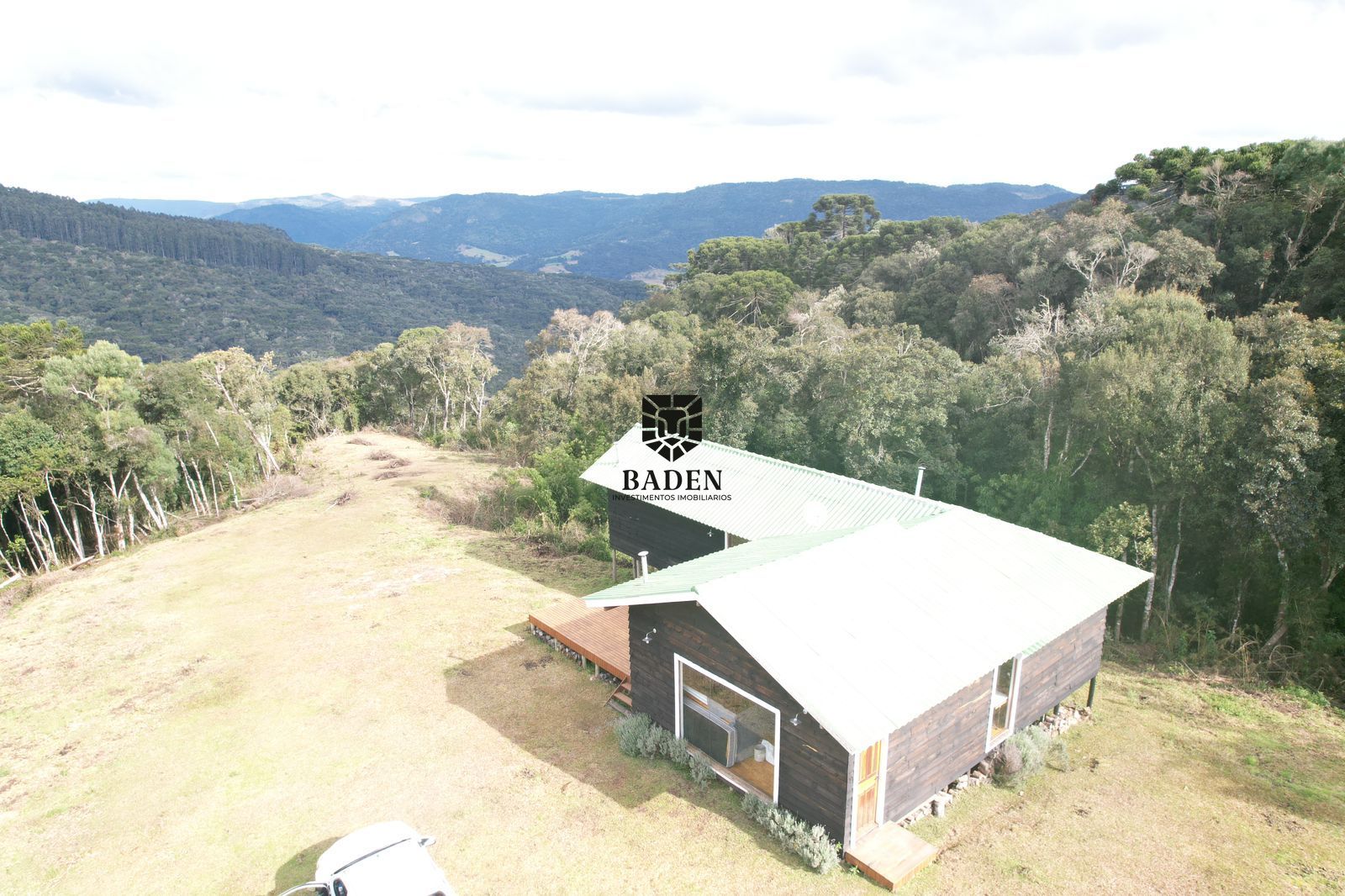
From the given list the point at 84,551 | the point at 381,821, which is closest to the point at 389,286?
the point at 84,551

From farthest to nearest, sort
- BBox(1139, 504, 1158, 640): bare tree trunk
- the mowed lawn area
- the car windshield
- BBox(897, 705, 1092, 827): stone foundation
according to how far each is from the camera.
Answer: BBox(1139, 504, 1158, 640): bare tree trunk → BBox(897, 705, 1092, 827): stone foundation → the mowed lawn area → the car windshield

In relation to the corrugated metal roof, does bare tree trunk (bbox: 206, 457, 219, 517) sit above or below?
below

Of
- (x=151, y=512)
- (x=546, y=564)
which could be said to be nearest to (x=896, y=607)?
(x=546, y=564)

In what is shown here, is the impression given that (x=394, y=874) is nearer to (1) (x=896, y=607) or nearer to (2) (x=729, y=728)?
(2) (x=729, y=728)

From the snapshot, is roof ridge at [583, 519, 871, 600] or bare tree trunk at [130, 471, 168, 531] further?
bare tree trunk at [130, 471, 168, 531]

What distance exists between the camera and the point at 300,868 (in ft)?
31.3

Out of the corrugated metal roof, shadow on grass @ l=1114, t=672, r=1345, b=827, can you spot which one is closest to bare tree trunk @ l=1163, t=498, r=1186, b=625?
shadow on grass @ l=1114, t=672, r=1345, b=827

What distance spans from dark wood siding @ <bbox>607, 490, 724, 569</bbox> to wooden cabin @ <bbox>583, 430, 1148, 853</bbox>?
2678 mm

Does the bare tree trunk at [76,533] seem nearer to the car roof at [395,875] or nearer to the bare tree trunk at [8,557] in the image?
the bare tree trunk at [8,557]

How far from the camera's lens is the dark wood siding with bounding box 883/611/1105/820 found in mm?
9430

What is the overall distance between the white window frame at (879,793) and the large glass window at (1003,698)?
8.04 feet

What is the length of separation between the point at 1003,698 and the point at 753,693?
166 inches

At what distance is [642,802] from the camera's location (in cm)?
1049

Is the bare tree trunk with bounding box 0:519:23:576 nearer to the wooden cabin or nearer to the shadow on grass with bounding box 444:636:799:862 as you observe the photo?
the shadow on grass with bounding box 444:636:799:862
